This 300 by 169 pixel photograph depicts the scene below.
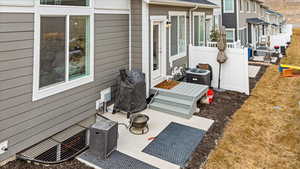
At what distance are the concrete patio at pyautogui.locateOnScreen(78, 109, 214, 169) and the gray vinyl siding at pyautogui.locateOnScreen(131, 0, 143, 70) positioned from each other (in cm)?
164

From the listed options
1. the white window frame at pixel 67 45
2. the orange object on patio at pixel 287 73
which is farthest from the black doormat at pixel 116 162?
the orange object on patio at pixel 287 73

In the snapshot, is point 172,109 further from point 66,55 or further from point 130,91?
point 66,55

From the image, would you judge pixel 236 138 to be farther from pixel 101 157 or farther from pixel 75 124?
pixel 75 124

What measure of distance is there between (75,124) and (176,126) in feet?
8.18

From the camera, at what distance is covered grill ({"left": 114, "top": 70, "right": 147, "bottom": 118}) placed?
5578 mm

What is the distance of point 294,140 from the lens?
15.3 ft

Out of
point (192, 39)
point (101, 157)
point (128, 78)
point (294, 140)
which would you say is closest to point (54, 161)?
point (101, 157)

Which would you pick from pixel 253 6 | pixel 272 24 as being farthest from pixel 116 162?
pixel 272 24

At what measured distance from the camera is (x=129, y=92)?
5.56 m

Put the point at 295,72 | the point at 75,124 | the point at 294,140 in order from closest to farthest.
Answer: the point at 294,140 < the point at 75,124 < the point at 295,72

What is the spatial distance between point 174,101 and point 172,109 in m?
0.27

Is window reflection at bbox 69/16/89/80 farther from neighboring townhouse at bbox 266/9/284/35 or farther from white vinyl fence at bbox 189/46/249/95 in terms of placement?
neighboring townhouse at bbox 266/9/284/35

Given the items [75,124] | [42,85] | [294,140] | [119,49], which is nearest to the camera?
[42,85]

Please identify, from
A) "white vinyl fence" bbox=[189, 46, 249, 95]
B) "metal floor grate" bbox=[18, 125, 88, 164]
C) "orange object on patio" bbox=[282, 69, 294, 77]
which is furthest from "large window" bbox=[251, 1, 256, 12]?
"metal floor grate" bbox=[18, 125, 88, 164]
